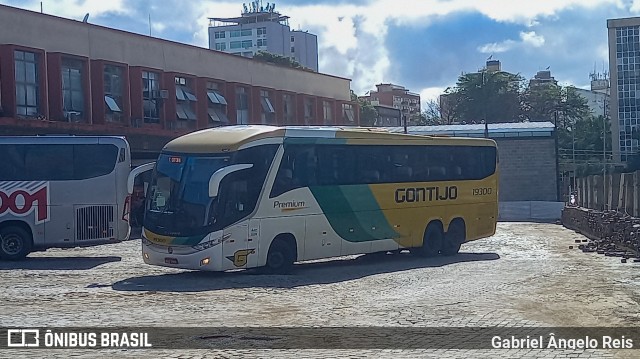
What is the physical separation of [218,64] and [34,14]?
14337mm

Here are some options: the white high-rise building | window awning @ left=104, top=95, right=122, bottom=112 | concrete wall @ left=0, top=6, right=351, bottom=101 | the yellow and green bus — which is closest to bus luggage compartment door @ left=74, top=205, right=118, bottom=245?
the yellow and green bus

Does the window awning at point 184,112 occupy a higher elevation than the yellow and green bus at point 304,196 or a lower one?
higher

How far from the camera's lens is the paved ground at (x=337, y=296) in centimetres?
1200

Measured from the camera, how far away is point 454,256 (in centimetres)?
2442

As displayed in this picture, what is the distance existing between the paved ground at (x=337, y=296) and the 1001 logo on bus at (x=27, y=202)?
1262 millimetres

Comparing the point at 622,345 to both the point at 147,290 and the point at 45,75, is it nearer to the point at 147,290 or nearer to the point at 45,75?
the point at 147,290

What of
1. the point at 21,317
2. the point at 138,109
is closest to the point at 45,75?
the point at 138,109

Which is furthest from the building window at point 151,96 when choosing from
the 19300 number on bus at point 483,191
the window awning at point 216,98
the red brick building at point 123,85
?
the 19300 number on bus at point 483,191

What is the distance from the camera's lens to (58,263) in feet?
70.6

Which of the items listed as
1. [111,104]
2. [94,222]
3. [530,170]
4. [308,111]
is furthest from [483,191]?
[308,111]

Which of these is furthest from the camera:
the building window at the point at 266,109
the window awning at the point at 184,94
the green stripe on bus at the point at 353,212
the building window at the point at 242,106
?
the building window at the point at 266,109

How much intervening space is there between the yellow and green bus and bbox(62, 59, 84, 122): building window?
19543mm

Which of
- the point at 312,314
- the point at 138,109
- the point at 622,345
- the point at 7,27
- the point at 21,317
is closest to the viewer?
the point at 622,345

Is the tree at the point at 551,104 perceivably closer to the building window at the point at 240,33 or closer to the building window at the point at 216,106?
the building window at the point at 216,106
